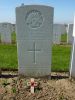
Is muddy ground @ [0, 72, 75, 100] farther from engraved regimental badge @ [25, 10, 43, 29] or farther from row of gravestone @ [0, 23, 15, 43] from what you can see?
row of gravestone @ [0, 23, 15, 43]

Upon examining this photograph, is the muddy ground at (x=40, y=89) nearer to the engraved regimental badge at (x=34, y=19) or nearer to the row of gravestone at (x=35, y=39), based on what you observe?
the row of gravestone at (x=35, y=39)

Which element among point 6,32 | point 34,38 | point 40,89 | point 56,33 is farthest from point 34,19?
point 6,32

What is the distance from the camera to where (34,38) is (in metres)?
7.04

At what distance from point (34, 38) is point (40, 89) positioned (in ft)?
4.80

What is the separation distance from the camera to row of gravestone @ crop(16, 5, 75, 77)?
690cm

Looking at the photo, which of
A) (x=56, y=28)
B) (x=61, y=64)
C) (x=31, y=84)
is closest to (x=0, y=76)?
(x=31, y=84)

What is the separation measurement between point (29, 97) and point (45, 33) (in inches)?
74.4

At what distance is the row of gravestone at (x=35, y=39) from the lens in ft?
22.6

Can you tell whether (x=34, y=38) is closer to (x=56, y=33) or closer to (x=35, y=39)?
(x=35, y=39)

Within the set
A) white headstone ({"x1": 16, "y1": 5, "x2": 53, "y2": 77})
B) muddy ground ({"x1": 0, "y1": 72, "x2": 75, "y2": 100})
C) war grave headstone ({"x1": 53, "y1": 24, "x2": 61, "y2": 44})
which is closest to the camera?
muddy ground ({"x1": 0, "y1": 72, "x2": 75, "y2": 100})

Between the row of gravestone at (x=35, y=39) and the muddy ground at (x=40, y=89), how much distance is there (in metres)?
0.32

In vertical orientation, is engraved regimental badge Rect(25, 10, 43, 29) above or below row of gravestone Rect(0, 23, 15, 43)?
above

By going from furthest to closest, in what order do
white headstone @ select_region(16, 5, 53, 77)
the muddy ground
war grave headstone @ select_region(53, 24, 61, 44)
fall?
1. war grave headstone @ select_region(53, 24, 61, 44)
2. white headstone @ select_region(16, 5, 53, 77)
3. the muddy ground

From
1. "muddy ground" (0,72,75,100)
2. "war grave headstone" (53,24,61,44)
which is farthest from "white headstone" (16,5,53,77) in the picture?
"war grave headstone" (53,24,61,44)
